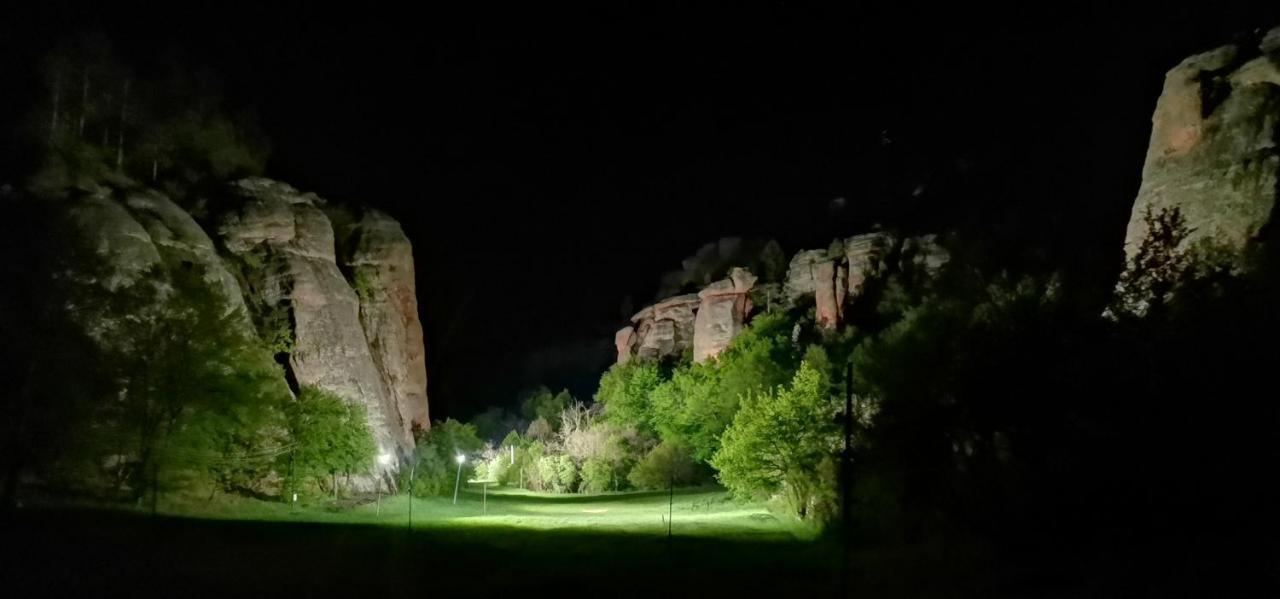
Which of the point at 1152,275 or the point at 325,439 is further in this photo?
the point at 325,439

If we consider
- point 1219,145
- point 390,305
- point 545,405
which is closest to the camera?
point 1219,145

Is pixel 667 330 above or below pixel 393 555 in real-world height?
above

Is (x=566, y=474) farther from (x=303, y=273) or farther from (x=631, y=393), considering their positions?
(x=303, y=273)

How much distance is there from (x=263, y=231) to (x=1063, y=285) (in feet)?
149

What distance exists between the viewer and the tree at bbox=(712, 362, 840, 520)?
1241 inches

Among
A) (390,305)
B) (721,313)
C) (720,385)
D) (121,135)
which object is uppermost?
(121,135)

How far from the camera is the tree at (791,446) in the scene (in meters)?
31.5

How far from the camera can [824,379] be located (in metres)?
39.9

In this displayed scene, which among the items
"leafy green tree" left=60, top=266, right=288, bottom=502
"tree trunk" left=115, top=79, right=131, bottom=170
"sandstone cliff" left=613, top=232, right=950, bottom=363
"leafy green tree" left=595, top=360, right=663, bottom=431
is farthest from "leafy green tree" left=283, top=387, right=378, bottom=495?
"sandstone cliff" left=613, top=232, right=950, bottom=363

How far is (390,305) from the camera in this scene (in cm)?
6172

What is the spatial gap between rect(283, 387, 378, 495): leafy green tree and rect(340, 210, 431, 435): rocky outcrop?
44.3 ft

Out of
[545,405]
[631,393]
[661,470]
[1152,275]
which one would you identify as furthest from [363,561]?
[545,405]

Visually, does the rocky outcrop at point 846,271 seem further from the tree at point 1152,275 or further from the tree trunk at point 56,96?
the tree trunk at point 56,96

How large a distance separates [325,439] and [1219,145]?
4046cm
